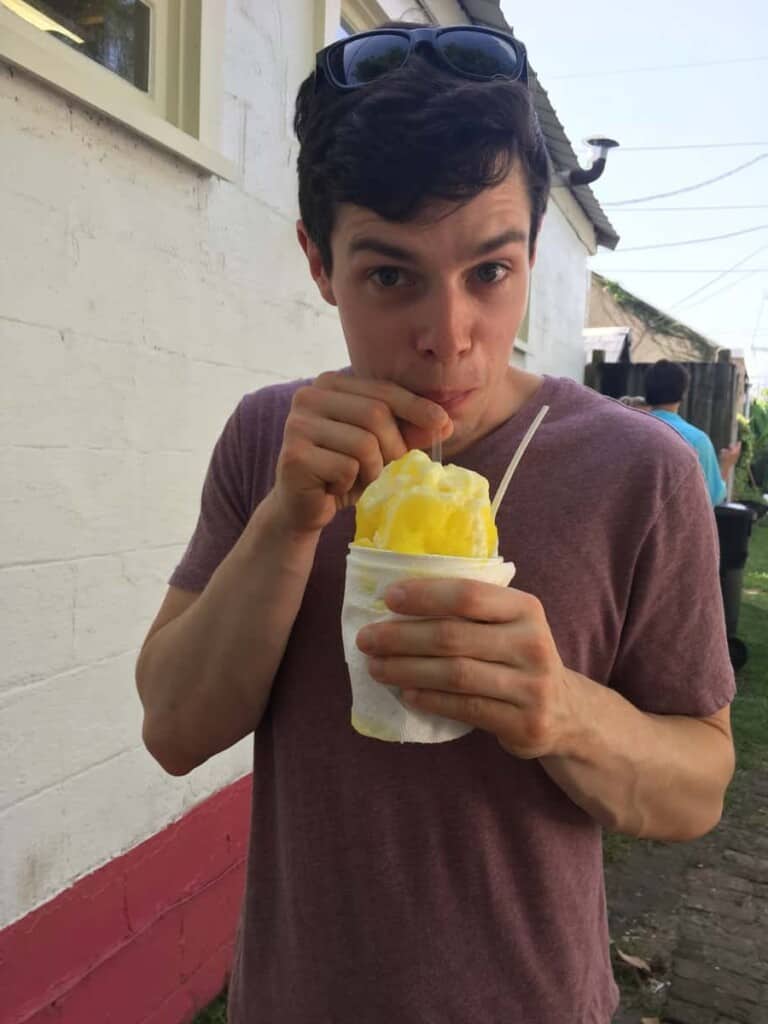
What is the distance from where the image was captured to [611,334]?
46.2ft

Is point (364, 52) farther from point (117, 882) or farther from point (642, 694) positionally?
point (117, 882)

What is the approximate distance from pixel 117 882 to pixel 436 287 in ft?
7.08

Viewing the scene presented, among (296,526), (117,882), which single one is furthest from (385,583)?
(117,882)

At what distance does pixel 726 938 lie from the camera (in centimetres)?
354

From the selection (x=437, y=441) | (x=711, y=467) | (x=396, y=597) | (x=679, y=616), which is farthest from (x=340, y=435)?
(x=711, y=467)

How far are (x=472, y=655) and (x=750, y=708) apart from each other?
596cm

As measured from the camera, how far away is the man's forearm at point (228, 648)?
4.15ft

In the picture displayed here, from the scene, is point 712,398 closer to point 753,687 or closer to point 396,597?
point 753,687

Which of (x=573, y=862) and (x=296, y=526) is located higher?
(x=296, y=526)

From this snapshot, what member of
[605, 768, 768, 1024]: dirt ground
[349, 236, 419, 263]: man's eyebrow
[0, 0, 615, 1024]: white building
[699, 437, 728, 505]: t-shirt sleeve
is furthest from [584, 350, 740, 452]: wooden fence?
[349, 236, 419, 263]: man's eyebrow

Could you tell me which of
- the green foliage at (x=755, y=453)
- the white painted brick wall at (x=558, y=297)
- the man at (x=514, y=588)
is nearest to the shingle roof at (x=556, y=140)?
the white painted brick wall at (x=558, y=297)

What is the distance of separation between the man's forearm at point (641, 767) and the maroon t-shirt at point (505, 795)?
62mm

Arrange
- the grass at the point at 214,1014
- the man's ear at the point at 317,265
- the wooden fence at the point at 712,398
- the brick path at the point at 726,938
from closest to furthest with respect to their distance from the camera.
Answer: the man's ear at the point at 317,265, the grass at the point at 214,1014, the brick path at the point at 726,938, the wooden fence at the point at 712,398

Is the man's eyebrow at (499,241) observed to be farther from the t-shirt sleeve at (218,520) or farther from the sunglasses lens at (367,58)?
the t-shirt sleeve at (218,520)
